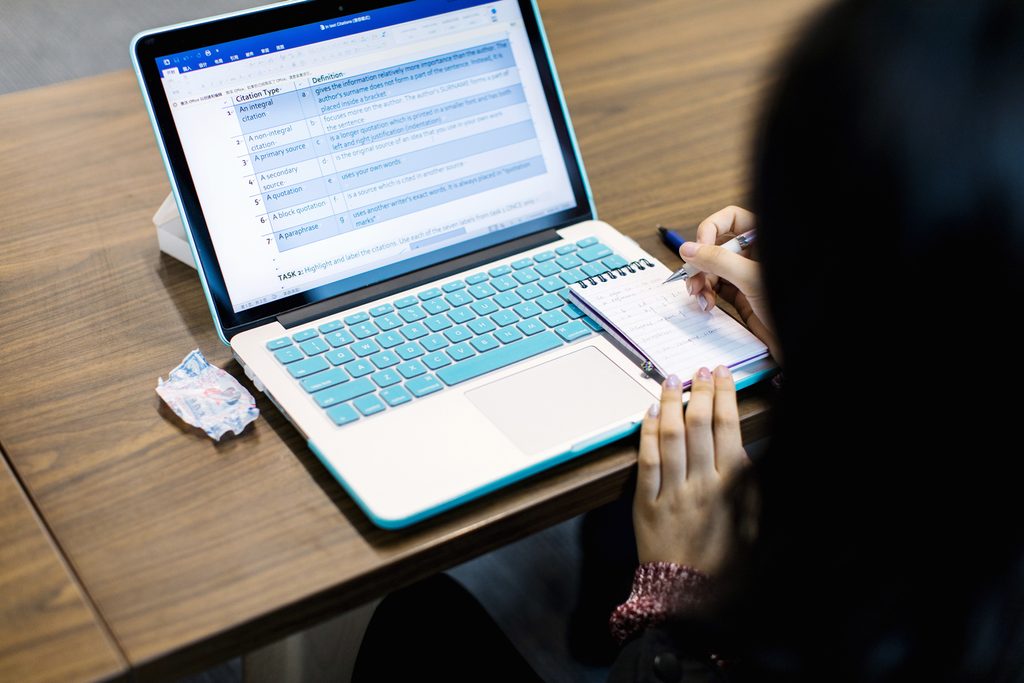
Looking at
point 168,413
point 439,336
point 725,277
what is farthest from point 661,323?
point 168,413

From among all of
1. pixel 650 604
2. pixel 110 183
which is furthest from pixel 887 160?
pixel 110 183

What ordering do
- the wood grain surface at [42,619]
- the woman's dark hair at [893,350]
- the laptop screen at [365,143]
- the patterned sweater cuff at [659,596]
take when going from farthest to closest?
1. the laptop screen at [365,143]
2. the patterned sweater cuff at [659,596]
3. the wood grain surface at [42,619]
4. the woman's dark hair at [893,350]

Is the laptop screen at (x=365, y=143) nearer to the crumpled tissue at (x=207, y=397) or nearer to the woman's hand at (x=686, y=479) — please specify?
the crumpled tissue at (x=207, y=397)

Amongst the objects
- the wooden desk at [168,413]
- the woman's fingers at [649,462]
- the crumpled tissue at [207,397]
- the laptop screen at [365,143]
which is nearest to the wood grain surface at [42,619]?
the wooden desk at [168,413]

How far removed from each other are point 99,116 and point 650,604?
87cm

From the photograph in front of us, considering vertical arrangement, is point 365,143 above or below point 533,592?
above

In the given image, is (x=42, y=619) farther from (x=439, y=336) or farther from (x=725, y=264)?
(x=725, y=264)

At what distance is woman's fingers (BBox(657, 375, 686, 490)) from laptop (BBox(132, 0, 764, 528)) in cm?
3

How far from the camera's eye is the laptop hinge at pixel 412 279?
2.88ft

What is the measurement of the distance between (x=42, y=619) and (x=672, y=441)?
17.4 inches

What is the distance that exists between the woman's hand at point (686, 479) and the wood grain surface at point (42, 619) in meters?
0.38

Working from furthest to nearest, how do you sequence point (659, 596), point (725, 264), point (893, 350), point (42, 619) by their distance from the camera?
point (725, 264), point (659, 596), point (42, 619), point (893, 350)

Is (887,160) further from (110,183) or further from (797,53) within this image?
(110,183)

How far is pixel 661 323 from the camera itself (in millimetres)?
861
